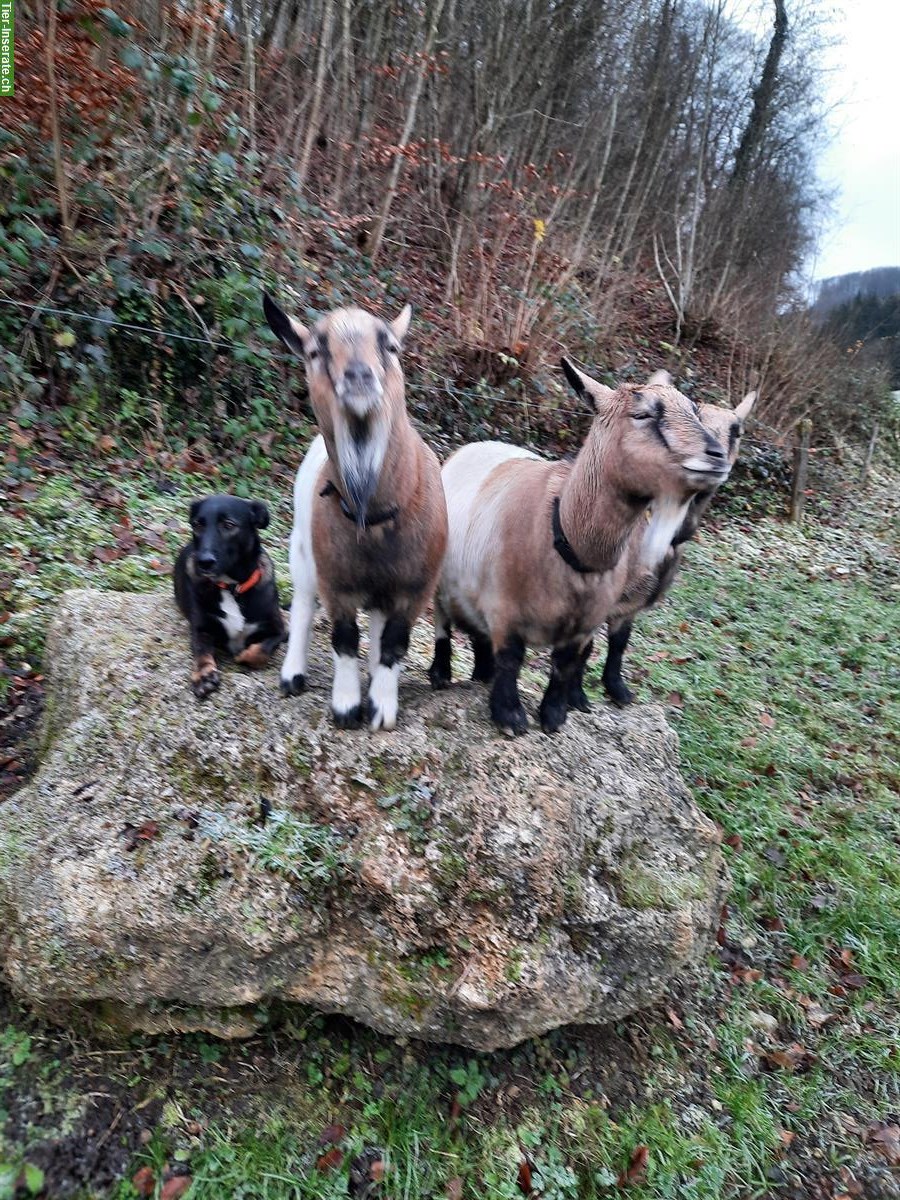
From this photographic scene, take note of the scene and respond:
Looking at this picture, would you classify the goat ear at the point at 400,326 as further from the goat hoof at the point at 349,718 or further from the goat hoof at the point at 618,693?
the goat hoof at the point at 618,693

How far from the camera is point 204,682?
292cm

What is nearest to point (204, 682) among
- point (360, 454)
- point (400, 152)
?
point (360, 454)

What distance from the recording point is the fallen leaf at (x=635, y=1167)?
2.64 metres

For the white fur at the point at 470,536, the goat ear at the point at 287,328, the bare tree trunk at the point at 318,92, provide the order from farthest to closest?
1. the bare tree trunk at the point at 318,92
2. the white fur at the point at 470,536
3. the goat ear at the point at 287,328

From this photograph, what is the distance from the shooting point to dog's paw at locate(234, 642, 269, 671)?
10.3 ft

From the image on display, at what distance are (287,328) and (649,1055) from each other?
10.2 ft

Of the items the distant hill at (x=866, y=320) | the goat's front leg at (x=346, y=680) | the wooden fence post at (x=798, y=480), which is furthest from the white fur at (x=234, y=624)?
the distant hill at (x=866, y=320)

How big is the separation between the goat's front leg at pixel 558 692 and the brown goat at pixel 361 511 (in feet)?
2.08

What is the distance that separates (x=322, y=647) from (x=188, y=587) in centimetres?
72

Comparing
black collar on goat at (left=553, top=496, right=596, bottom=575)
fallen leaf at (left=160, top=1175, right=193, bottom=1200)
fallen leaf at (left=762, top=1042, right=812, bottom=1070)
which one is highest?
black collar on goat at (left=553, top=496, right=596, bottom=575)

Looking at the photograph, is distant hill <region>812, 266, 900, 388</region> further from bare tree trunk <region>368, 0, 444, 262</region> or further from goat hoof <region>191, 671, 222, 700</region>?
goat hoof <region>191, 671, 222, 700</region>

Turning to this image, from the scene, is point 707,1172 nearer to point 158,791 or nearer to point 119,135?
point 158,791

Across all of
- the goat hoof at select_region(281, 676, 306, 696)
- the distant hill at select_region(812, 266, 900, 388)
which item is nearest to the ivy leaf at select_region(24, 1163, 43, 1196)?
the goat hoof at select_region(281, 676, 306, 696)

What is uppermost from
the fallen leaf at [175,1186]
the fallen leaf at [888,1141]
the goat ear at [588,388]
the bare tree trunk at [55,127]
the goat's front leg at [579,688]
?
the bare tree trunk at [55,127]
